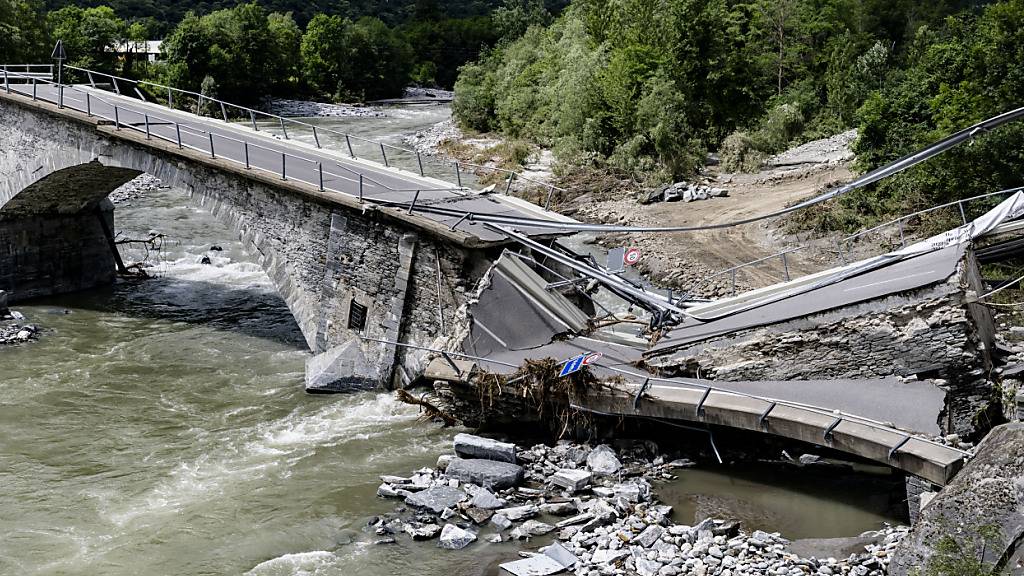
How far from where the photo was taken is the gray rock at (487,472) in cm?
1585

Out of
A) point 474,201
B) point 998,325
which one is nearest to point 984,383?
point 998,325

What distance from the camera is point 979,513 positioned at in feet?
37.3

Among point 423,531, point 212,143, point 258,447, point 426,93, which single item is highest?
point 212,143

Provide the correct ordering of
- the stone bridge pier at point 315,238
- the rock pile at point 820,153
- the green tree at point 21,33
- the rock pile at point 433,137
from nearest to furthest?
the stone bridge pier at point 315,238, the rock pile at point 820,153, the rock pile at point 433,137, the green tree at point 21,33

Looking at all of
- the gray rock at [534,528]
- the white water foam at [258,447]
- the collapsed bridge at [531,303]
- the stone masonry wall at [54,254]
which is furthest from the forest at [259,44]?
the gray rock at [534,528]

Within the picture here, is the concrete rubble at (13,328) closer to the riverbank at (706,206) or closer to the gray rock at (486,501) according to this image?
the riverbank at (706,206)

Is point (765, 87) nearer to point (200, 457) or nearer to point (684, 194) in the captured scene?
point (684, 194)

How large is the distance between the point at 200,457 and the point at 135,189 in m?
29.4

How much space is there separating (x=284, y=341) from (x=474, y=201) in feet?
22.0

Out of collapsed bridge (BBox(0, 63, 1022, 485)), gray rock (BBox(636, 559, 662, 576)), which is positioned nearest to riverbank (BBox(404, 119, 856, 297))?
collapsed bridge (BBox(0, 63, 1022, 485))

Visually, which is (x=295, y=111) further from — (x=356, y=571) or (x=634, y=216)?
(x=356, y=571)

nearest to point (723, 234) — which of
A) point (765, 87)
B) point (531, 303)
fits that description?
point (531, 303)

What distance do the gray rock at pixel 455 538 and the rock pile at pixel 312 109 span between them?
64.7m

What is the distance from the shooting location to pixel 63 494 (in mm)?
16938
